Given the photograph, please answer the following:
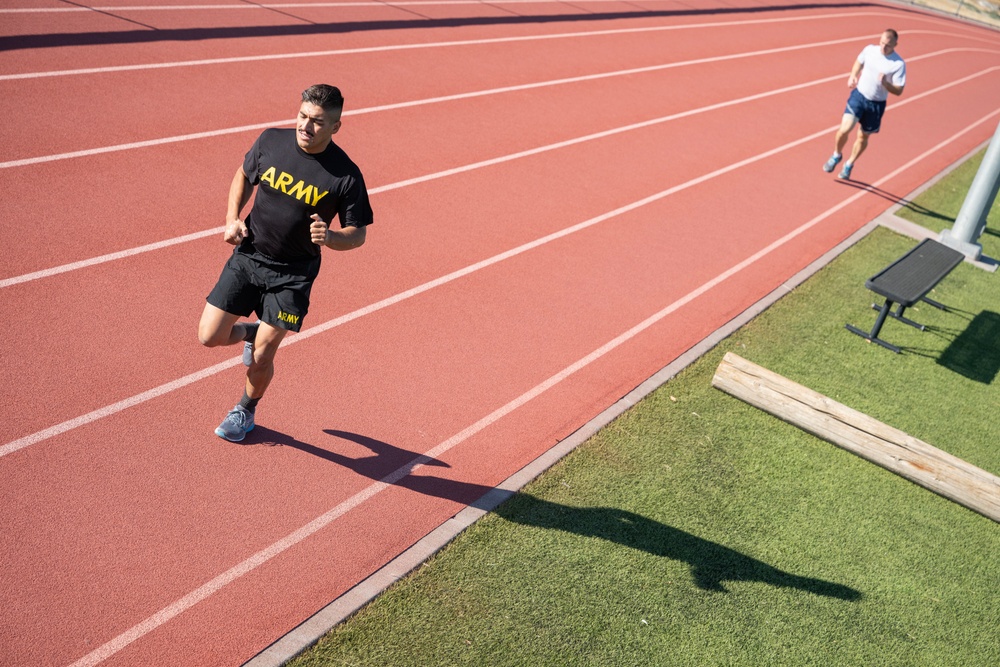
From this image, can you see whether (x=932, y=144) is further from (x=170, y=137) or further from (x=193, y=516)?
(x=193, y=516)

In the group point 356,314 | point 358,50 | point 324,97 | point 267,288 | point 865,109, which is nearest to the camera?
point 324,97

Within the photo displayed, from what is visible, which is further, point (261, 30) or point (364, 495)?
point (261, 30)

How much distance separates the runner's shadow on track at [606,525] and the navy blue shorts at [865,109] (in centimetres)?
904

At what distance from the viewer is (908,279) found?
8.69 metres

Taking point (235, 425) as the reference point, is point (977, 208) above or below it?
above

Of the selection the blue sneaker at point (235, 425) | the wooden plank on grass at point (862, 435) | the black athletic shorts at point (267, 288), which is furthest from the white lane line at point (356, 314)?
the wooden plank on grass at point (862, 435)

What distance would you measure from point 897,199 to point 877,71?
86.9 inches

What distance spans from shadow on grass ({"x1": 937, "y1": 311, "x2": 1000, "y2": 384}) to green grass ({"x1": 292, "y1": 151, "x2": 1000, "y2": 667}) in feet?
2.54

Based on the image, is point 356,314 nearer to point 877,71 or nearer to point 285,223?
point 285,223

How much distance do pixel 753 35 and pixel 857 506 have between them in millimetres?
19809

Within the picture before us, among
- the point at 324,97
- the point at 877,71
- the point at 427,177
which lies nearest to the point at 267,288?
the point at 324,97

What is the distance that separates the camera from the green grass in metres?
4.58

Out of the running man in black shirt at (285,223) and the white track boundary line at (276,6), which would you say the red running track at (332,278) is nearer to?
the white track boundary line at (276,6)

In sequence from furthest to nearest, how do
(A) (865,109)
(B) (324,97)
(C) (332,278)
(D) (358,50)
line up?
(D) (358,50)
(A) (865,109)
(C) (332,278)
(B) (324,97)
